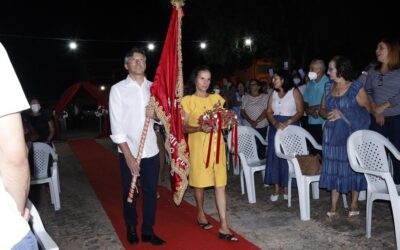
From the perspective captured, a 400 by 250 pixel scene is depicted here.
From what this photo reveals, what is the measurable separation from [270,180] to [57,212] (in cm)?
315

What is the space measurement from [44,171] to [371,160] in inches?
179

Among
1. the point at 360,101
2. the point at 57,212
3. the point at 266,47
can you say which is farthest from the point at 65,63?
the point at 360,101

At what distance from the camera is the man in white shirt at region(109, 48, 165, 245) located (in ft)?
12.6

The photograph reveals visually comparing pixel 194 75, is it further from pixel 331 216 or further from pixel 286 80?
pixel 331 216

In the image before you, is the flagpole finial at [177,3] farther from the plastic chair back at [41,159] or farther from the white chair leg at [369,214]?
the plastic chair back at [41,159]

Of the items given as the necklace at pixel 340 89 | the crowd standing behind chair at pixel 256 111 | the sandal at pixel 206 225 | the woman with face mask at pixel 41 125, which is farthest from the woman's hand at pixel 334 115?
the woman with face mask at pixel 41 125

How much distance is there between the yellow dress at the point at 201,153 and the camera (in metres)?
4.18

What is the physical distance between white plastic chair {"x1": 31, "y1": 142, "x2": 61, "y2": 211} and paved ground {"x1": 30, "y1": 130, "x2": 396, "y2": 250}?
265mm

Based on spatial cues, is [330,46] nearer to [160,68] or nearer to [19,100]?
[160,68]

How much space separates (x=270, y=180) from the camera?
5484 millimetres

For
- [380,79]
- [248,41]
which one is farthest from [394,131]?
[248,41]

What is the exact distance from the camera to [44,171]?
5.86m

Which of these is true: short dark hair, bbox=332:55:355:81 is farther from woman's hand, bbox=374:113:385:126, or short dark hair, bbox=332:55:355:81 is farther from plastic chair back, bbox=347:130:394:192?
woman's hand, bbox=374:113:385:126

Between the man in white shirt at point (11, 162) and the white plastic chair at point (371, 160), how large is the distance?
3.23m
